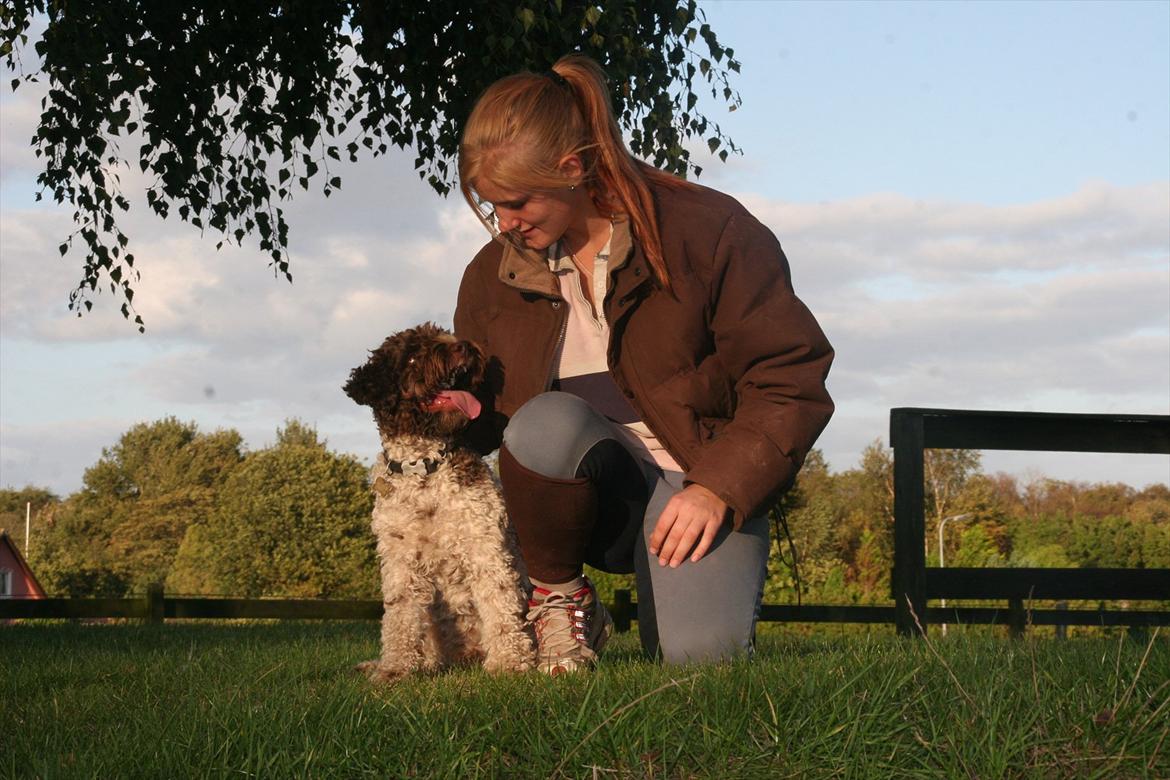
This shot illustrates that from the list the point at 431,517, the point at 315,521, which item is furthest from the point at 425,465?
the point at 315,521

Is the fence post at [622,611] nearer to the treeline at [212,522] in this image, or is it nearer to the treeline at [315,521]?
the treeline at [315,521]

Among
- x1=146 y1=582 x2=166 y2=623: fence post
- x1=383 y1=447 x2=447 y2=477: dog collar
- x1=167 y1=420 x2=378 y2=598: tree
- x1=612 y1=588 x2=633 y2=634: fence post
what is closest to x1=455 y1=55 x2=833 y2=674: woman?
x1=383 y1=447 x2=447 y2=477: dog collar

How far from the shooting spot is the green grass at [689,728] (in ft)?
8.10

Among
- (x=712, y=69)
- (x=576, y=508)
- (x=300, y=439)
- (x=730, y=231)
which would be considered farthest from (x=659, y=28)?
(x=300, y=439)

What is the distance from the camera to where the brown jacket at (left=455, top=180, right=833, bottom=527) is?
3865 mm

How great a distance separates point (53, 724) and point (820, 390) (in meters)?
2.77

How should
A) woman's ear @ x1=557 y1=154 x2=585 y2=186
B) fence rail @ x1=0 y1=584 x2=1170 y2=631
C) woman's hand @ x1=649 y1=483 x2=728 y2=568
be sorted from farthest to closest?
fence rail @ x1=0 y1=584 x2=1170 y2=631
woman's ear @ x1=557 y1=154 x2=585 y2=186
woman's hand @ x1=649 y1=483 x2=728 y2=568

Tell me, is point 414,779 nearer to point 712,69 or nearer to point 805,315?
point 805,315

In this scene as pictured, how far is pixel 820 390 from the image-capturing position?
3.93m

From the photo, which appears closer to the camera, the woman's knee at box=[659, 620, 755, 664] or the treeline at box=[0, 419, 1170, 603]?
the woman's knee at box=[659, 620, 755, 664]

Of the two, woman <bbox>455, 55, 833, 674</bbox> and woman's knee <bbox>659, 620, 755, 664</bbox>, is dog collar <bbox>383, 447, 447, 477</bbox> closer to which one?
woman <bbox>455, 55, 833, 674</bbox>

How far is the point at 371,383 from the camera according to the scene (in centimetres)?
489

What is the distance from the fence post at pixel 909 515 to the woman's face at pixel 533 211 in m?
3.70

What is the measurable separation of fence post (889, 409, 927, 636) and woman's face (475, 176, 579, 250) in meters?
3.70
